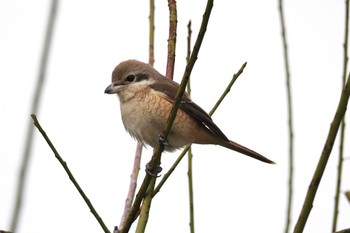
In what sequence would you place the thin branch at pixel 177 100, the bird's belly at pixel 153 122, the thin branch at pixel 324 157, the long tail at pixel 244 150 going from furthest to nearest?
the long tail at pixel 244 150 < the bird's belly at pixel 153 122 < the thin branch at pixel 177 100 < the thin branch at pixel 324 157

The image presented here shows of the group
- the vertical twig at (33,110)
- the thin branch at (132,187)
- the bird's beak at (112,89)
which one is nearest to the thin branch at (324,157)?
the vertical twig at (33,110)

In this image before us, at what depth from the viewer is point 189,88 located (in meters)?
2.47

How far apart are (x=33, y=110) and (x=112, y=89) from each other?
2.37 meters

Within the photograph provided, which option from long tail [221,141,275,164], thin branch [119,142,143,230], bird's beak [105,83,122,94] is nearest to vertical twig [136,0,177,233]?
thin branch [119,142,143,230]

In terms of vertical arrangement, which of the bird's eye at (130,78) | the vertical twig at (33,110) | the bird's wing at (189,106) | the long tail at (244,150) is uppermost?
the bird's eye at (130,78)

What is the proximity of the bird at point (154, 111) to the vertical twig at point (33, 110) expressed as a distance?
2.02m

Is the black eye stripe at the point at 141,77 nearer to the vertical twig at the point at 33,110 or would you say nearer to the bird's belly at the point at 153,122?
the bird's belly at the point at 153,122

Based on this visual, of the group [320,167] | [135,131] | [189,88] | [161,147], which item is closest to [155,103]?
[135,131]

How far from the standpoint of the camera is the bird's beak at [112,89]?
3557 mm

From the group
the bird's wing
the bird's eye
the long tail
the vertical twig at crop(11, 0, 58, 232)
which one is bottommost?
the vertical twig at crop(11, 0, 58, 232)

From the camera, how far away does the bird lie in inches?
132

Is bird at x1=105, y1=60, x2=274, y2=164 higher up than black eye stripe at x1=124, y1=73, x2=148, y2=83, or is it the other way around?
black eye stripe at x1=124, y1=73, x2=148, y2=83

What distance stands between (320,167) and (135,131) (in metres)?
1.96

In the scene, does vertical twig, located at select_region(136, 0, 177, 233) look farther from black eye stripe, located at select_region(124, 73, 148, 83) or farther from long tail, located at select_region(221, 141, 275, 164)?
long tail, located at select_region(221, 141, 275, 164)
